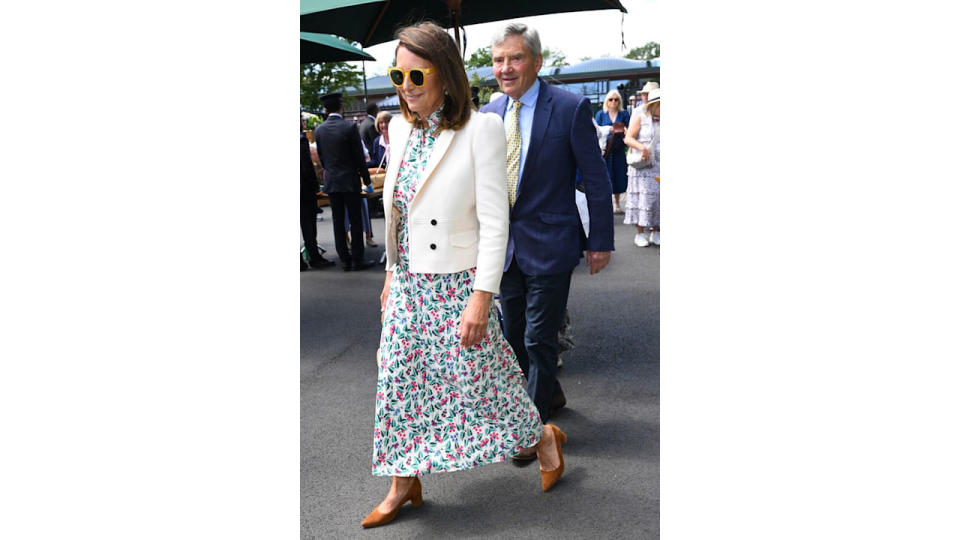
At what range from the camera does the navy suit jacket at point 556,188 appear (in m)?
3.25

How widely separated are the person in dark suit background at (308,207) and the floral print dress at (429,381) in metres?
6.60

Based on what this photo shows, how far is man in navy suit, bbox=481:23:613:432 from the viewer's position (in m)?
3.24

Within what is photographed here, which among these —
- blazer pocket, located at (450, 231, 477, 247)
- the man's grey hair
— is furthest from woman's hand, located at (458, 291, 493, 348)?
the man's grey hair

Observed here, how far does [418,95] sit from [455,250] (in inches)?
23.5

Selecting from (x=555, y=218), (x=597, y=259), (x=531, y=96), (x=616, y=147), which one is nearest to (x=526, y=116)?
(x=531, y=96)

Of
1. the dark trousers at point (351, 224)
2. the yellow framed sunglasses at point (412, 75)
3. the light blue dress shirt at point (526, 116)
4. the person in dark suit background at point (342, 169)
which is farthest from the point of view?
the dark trousers at point (351, 224)

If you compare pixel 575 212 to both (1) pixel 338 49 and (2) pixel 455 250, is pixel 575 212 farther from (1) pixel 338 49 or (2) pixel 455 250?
(1) pixel 338 49

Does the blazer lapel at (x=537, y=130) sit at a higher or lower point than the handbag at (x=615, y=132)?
lower

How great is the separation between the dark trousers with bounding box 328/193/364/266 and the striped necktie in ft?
18.1

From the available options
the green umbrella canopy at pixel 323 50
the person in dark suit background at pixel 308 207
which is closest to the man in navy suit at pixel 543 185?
the green umbrella canopy at pixel 323 50

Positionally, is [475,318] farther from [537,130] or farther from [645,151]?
[645,151]

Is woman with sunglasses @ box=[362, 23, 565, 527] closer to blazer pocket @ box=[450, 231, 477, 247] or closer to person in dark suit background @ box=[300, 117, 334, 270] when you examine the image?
blazer pocket @ box=[450, 231, 477, 247]

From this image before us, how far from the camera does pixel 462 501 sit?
9.75 feet

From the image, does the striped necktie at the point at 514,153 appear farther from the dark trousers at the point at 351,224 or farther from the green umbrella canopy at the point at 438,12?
the dark trousers at the point at 351,224
